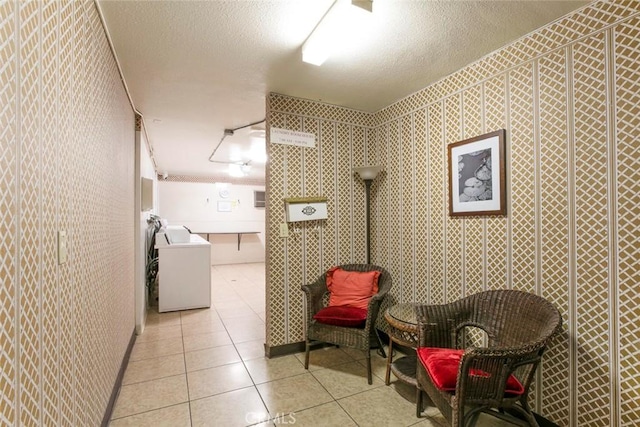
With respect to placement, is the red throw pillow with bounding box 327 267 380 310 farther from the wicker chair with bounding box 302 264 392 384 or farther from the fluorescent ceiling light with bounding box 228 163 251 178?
the fluorescent ceiling light with bounding box 228 163 251 178

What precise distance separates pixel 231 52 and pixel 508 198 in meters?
2.23

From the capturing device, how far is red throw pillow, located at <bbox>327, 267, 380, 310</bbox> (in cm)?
274

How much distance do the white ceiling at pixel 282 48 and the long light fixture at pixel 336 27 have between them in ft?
0.24

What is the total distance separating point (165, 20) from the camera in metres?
1.78

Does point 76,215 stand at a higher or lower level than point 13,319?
higher

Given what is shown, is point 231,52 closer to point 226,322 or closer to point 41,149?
point 41,149

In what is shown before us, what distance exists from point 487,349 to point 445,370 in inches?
12.2

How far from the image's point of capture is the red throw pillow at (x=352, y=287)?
2.74 m

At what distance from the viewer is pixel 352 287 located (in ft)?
9.21

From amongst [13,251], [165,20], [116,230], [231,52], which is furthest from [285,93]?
[13,251]

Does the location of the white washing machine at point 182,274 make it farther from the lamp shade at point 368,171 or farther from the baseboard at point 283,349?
the lamp shade at point 368,171

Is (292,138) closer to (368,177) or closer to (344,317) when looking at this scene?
(368,177)

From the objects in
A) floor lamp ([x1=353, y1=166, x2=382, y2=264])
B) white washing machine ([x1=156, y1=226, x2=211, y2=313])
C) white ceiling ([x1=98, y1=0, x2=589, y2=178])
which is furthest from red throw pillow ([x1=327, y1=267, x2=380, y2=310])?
white washing machine ([x1=156, y1=226, x2=211, y2=313])

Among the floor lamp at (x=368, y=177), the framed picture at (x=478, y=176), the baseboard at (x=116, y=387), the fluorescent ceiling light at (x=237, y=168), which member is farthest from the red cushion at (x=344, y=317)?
the fluorescent ceiling light at (x=237, y=168)
